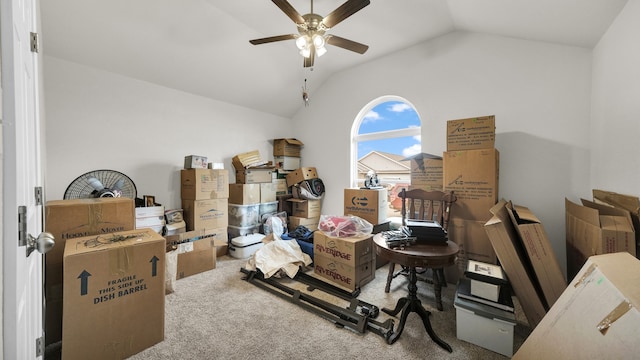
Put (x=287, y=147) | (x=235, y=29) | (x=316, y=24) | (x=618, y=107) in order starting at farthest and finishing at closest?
(x=287, y=147)
(x=235, y=29)
(x=316, y=24)
(x=618, y=107)

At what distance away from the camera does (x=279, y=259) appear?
8.57 feet

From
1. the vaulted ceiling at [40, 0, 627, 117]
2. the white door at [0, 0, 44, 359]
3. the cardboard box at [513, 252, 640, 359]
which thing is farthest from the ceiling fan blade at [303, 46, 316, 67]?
the cardboard box at [513, 252, 640, 359]

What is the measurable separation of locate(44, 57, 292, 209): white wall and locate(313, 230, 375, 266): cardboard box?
2.18 metres

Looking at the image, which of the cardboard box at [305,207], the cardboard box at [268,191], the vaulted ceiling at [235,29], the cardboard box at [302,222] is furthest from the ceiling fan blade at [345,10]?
the cardboard box at [302,222]

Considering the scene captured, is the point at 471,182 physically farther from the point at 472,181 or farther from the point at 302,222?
the point at 302,222

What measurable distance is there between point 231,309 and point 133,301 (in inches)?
29.5

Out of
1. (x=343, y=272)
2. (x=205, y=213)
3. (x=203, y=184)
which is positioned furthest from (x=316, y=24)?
(x=205, y=213)

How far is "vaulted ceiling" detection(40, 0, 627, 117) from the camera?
2023 mm

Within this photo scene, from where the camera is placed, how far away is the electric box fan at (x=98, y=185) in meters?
2.49

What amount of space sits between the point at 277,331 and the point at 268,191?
8.19ft

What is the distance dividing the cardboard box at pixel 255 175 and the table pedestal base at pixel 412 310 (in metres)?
2.65

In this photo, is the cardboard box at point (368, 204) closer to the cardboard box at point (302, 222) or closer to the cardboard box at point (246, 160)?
the cardboard box at point (302, 222)

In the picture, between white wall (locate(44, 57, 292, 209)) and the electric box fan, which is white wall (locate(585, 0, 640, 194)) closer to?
white wall (locate(44, 57, 292, 209))

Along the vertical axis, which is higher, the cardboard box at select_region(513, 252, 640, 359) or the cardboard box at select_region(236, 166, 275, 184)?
the cardboard box at select_region(236, 166, 275, 184)
